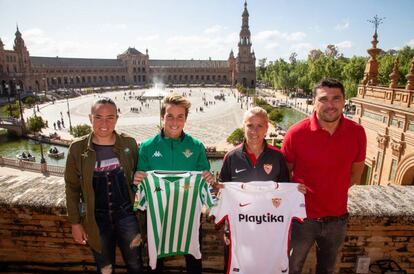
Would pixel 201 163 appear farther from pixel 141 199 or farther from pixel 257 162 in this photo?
pixel 141 199

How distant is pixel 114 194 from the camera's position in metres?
3.23

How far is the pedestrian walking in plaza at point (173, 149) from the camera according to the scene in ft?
10.5

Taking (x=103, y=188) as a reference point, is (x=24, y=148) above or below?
below

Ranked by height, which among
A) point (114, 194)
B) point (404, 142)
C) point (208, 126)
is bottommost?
point (208, 126)

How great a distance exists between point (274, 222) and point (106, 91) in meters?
84.9

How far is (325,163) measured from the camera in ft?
10.4

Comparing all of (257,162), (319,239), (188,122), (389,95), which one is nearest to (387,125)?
(389,95)

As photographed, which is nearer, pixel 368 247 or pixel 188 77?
pixel 368 247

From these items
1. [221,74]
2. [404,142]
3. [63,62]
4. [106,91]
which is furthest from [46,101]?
[221,74]

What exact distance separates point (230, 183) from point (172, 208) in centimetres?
74

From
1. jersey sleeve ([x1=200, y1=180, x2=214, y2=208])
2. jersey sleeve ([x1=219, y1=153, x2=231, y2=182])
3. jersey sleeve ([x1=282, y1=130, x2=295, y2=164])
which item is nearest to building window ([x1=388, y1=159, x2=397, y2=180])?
jersey sleeve ([x1=282, y1=130, x2=295, y2=164])

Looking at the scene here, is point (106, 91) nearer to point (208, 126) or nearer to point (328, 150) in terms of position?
point (208, 126)

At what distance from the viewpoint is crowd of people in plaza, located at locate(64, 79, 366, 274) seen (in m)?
3.19

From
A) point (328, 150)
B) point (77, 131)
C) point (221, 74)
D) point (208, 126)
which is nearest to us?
point (328, 150)
